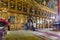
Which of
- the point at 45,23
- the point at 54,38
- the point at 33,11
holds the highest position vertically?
the point at 33,11

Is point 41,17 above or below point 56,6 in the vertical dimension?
below

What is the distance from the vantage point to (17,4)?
8.24ft

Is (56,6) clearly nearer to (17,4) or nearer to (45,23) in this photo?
(45,23)

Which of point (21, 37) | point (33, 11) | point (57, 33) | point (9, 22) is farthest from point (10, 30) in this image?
point (57, 33)

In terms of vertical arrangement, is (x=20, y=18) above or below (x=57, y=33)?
above

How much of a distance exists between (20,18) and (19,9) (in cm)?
15

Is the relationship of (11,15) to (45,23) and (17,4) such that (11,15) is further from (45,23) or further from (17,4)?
(45,23)

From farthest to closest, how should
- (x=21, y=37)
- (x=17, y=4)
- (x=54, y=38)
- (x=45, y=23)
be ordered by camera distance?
1. (x=45, y=23)
2. (x=17, y=4)
3. (x=54, y=38)
4. (x=21, y=37)

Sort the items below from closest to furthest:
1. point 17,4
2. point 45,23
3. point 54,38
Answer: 1. point 54,38
2. point 17,4
3. point 45,23

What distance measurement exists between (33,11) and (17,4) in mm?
310

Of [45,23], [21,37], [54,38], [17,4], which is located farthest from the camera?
[45,23]

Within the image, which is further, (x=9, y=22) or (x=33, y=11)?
(x=33, y=11)

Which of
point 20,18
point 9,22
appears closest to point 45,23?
point 20,18

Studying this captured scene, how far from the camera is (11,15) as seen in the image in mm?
2451
